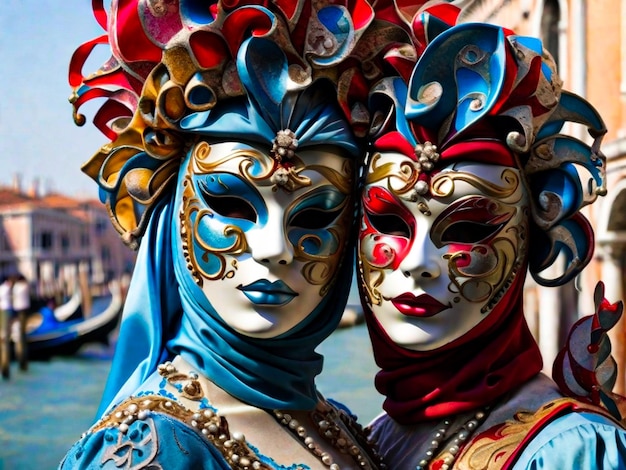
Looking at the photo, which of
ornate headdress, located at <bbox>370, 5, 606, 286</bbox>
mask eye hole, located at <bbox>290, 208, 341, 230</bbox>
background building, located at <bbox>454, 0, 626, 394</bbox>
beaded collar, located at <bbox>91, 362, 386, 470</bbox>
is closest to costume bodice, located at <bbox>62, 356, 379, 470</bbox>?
beaded collar, located at <bbox>91, 362, 386, 470</bbox>

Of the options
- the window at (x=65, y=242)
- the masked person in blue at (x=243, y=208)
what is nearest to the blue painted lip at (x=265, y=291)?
the masked person in blue at (x=243, y=208)

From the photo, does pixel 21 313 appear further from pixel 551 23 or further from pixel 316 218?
pixel 316 218

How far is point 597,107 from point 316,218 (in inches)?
180

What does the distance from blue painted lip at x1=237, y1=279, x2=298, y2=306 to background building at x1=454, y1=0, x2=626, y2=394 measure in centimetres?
352

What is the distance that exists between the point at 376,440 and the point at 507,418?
410 mm

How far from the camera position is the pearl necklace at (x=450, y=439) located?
2320 mm

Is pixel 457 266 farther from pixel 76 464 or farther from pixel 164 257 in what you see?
pixel 76 464

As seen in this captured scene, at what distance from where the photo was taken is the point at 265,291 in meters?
2.23

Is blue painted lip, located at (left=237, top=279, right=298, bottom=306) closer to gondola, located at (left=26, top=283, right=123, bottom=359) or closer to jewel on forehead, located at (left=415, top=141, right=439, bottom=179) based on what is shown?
jewel on forehead, located at (left=415, top=141, right=439, bottom=179)

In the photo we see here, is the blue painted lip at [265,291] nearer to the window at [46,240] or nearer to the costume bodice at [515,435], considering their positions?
the costume bodice at [515,435]

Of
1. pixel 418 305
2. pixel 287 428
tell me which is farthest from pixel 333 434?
pixel 418 305

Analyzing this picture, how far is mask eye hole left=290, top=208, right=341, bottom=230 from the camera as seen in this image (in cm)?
228

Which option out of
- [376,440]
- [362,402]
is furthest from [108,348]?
[376,440]

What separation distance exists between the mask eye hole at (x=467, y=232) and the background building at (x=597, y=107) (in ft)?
10.9
